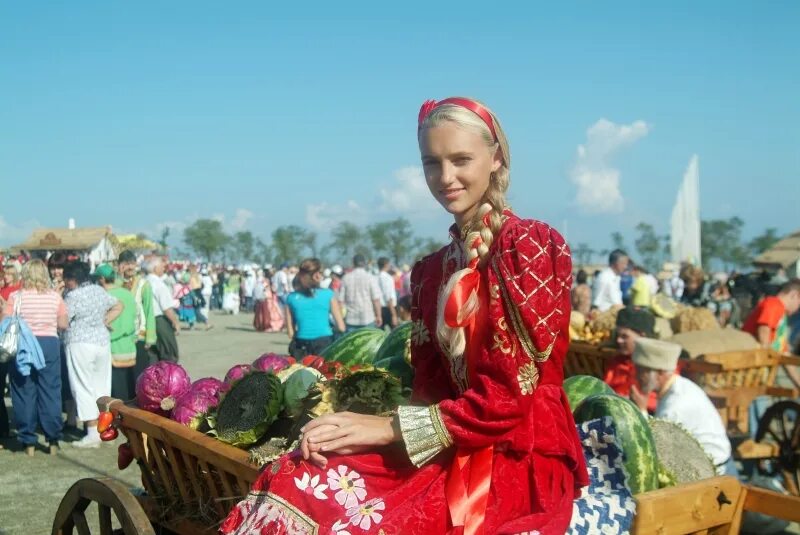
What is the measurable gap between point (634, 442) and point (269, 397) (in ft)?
5.82

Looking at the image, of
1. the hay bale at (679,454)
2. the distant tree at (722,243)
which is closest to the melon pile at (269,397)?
the hay bale at (679,454)

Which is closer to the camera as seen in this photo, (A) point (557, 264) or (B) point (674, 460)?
Result: (A) point (557, 264)

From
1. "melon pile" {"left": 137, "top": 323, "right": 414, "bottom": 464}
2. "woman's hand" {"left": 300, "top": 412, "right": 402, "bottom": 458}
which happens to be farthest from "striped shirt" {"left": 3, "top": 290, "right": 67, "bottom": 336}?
"woman's hand" {"left": 300, "top": 412, "right": 402, "bottom": 458}

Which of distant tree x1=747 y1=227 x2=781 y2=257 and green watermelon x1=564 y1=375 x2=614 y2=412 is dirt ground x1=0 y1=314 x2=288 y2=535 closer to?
green watermelon x1=564 y1=375 x2=614 y2=412

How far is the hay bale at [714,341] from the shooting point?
8.10 m

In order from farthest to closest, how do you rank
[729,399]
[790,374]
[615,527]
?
[790,374] → [729,399] → [615,527]

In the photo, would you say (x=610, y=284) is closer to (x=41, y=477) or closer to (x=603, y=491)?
(x=41, y=477)

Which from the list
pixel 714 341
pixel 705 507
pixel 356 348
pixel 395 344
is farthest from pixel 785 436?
pixel 705 507

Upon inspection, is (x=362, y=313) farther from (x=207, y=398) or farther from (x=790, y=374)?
(x=207, y=398)

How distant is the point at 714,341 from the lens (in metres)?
8.25

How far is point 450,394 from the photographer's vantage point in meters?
2.77

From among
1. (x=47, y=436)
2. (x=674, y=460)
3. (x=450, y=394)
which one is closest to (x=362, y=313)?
(x=47, y=436)

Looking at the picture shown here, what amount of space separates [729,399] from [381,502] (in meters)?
6.13

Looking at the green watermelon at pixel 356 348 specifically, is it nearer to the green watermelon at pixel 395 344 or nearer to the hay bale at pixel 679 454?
the green watermelon at pixel 395 344
